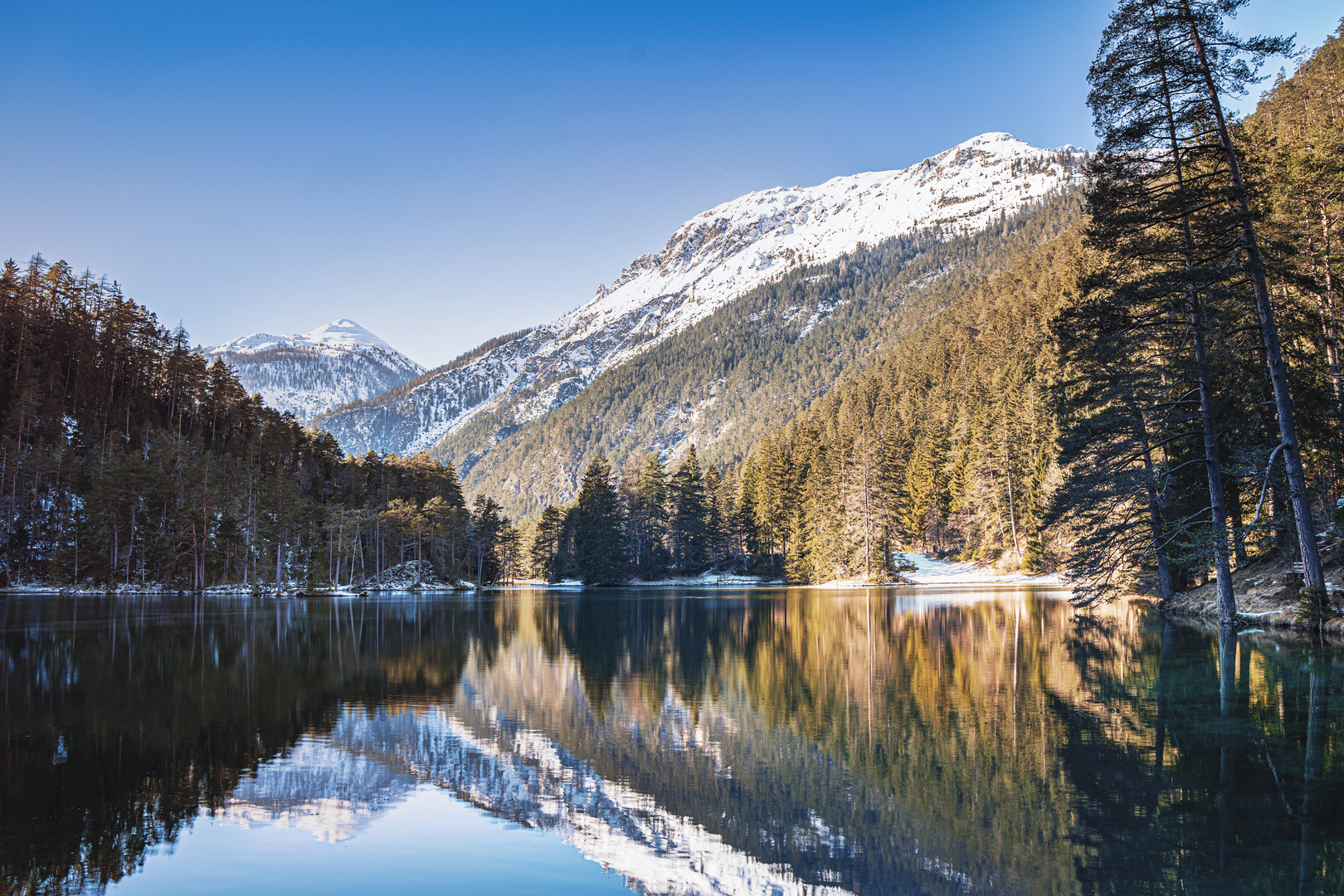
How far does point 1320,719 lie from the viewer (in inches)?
421

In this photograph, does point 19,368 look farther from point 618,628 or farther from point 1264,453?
point 1264,453

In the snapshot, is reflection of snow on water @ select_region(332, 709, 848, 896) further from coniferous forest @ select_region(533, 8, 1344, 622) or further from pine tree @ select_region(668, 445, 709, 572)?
pine tree @ select_region(668, 445, 709, 572)

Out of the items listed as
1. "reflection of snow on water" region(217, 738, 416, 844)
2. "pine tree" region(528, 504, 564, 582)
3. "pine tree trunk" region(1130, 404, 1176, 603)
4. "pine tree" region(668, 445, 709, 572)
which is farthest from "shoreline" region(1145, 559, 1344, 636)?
"pine tree" region(528, 504, 564, 582)

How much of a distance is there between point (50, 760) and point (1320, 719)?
17.2m

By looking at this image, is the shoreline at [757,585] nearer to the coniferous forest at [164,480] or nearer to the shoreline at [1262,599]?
the coniferous forest at [164,480]


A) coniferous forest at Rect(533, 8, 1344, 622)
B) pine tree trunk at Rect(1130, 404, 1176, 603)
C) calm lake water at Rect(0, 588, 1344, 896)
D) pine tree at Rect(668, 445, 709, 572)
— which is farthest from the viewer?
pine tree at Rect(668, 445, 709, 572)

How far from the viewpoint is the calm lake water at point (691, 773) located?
675 cm

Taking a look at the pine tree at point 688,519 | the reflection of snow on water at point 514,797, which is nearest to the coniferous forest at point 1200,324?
the reflection of snow on water at point 514,797

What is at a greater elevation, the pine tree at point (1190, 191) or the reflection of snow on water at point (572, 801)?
the pine tree at point (1190, 191)

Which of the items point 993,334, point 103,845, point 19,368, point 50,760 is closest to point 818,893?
point 103,845

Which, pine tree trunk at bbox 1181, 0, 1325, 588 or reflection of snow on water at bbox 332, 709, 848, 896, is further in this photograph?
pine tree trunk at bbox 1181, 0, 1325, 588

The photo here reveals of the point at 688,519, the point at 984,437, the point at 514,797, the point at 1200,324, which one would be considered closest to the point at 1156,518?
the point at 1200,324

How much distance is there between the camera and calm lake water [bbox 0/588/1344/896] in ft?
22.1

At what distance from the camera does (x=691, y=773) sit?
10.1 m
